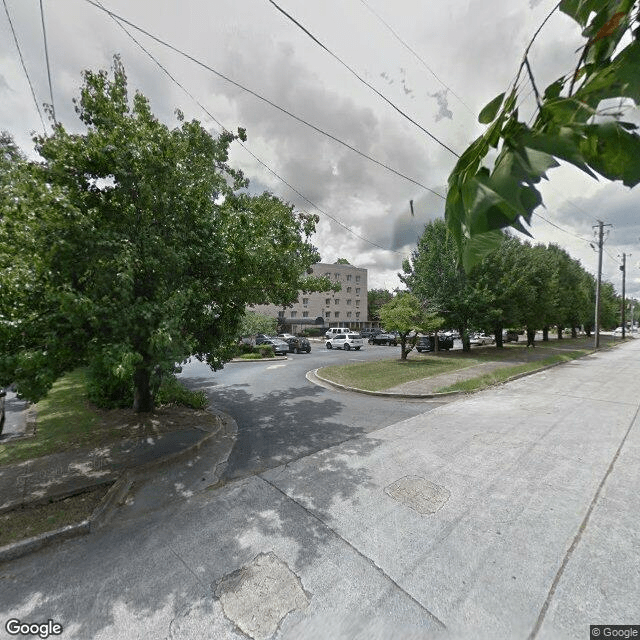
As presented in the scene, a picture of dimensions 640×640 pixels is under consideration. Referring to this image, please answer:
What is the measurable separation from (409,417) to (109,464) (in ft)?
20.6

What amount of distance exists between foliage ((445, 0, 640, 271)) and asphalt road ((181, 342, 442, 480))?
207 inches

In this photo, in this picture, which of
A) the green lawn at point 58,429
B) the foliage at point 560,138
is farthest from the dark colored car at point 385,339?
the foliage at point 560,138

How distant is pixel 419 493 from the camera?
4.31 metres

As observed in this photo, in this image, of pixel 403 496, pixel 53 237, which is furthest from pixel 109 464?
pixel 403 496

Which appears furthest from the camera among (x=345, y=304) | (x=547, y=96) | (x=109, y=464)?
(x=345, y=304)

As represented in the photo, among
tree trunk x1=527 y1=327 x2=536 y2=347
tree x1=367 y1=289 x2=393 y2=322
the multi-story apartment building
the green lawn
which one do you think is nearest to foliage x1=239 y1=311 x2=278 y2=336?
the green lawn

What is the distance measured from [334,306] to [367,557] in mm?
64182

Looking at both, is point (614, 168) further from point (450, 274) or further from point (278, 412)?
point (450, 274)

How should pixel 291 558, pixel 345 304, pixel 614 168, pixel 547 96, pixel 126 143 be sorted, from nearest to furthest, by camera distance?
pixel 614 168
pixel 547 96
pixel 291 558
pixel 126 143
pixel 345 304

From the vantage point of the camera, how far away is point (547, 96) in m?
0.89

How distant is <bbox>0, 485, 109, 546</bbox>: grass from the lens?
3504mm

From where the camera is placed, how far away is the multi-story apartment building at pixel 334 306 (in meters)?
62.2

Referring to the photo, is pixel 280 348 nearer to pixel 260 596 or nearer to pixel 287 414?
pixel 287 414

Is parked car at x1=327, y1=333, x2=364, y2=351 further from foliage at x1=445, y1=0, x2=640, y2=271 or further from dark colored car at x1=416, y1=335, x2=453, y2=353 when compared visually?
foliage at x1=445, y1=0, x2=640, y2=271
